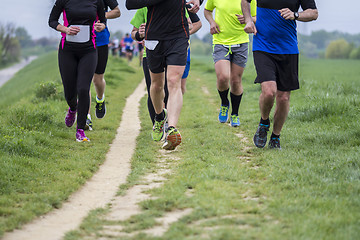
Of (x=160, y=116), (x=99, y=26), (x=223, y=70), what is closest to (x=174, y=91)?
(x=160, y=116)

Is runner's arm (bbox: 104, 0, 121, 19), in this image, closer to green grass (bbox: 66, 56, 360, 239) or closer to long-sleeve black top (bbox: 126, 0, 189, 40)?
long-sleeve black top (bbox: 126, 0, 189, 40)

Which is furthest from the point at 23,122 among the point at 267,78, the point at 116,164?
the point at 267,78

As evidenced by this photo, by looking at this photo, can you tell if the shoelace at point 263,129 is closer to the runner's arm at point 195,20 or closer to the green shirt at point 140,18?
the runner's arm at point 195,20

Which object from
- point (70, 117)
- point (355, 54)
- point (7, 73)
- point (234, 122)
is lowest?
point (7, 73)

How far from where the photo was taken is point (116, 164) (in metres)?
5.83

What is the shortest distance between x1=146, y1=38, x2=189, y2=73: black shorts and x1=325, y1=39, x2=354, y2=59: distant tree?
288 feet

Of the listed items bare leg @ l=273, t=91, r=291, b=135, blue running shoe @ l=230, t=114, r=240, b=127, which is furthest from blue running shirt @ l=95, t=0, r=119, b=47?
bare leg @ l=273, t=91, r=291, b=135

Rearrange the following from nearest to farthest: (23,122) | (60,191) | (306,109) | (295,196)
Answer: (295,196), (60,191), (23,122), (306,109)

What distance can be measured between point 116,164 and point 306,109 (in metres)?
3.92

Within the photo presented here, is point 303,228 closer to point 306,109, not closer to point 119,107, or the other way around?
point 306,109

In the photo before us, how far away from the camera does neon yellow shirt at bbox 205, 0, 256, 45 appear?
24.7ft

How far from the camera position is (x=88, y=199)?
445 cm

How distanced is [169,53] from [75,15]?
1627mm

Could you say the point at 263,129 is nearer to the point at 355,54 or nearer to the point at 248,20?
the point at 248,20
